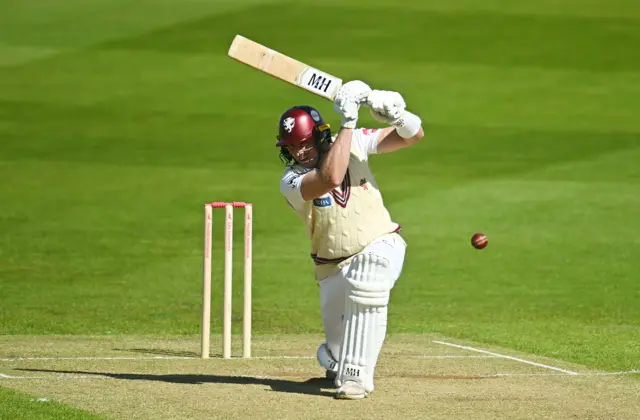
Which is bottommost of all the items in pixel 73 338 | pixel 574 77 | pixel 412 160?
pixel 73 338

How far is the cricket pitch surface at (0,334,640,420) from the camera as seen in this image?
5.43 metres

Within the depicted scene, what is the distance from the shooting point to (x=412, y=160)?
51.1ft

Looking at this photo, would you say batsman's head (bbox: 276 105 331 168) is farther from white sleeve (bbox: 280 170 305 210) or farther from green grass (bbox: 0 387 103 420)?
green grass (bbox: 0 387 103 420)

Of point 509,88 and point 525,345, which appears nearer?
point 525,345

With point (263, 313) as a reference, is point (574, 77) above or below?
above

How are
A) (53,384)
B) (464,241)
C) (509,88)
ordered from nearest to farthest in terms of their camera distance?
(53,384), (464,241), (509,88)

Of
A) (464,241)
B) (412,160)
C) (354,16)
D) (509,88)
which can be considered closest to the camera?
(464,241)

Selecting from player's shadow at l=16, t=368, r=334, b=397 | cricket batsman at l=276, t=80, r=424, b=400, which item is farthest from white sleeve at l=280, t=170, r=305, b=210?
player's shadow at l=16, t=368, r=334, b=397

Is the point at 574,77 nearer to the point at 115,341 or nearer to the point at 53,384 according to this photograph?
the point at 115,341

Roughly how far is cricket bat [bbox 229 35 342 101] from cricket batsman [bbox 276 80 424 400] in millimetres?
179

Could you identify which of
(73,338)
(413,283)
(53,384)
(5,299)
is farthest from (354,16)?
(53,384)

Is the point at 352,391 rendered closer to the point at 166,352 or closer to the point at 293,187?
the point at 293,187

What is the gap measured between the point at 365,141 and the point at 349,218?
0.41m

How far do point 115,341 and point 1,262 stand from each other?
3673 mm
